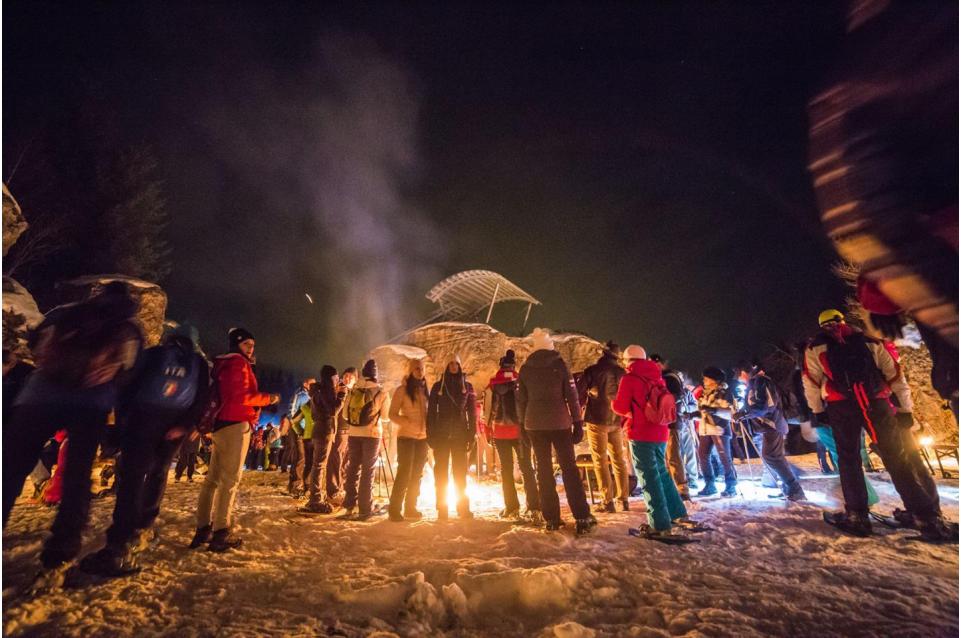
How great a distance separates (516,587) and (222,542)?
296 cm

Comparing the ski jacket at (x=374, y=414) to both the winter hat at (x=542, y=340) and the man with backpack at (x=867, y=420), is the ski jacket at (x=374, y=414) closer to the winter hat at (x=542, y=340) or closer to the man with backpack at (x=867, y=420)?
the winter hat at (x=542, y=340)

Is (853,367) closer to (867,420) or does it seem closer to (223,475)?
(867,420)

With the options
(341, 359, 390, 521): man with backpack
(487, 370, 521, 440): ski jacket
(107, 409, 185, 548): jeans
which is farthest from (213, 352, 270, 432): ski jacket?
(487, 370, 521, 440): ski jacket

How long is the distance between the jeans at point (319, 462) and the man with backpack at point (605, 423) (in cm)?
416

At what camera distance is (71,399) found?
9.71 ft

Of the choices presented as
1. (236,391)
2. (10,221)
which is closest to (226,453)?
(236,391)

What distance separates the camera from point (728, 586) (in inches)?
113

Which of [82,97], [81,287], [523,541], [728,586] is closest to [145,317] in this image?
[81,287]

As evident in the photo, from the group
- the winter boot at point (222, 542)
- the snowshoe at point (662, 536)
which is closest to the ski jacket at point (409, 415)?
the winter boot at point (222, 542)

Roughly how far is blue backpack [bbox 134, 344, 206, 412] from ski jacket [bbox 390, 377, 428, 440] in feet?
7.70

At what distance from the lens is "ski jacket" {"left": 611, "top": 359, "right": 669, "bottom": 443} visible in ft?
14.6

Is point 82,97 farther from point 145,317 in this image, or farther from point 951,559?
point 951,559

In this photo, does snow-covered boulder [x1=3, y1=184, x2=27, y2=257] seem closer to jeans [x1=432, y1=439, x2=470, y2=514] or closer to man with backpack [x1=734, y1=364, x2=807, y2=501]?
jeans [x1=432, y1=439, x2=470, y2=514]

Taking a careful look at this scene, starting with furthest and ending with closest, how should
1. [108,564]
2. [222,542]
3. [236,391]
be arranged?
[236,391], [222,542], [108,564]
